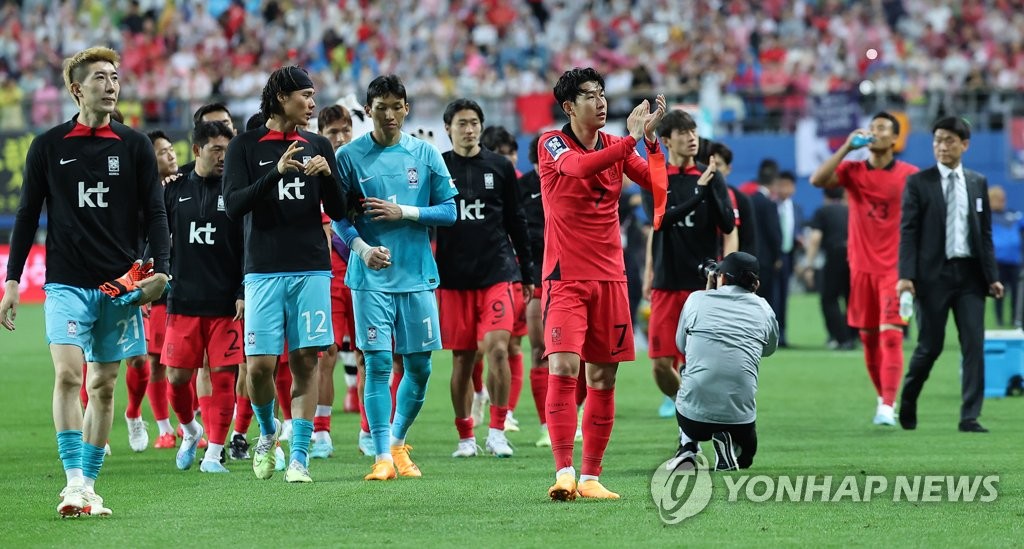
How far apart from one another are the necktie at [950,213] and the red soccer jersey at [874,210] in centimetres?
84

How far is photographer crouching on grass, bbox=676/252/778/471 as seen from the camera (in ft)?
29.4

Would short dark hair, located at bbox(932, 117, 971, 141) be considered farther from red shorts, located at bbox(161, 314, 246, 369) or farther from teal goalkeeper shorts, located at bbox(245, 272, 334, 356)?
red shorts, located at bbox(161, 314, 246, 369)

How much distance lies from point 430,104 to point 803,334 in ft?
26.5

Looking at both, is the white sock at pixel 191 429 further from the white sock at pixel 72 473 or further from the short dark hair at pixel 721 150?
the short dark hair at pixel 721 150

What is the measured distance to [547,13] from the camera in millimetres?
34188

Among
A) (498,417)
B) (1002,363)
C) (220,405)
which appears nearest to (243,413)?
(220,405)

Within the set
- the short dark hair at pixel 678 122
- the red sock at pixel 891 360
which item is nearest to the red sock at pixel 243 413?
the short dark hair at pixel 678 122

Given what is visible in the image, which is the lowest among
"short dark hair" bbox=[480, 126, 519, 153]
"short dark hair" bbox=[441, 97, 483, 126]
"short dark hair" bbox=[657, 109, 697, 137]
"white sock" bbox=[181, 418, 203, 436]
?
"white sock" bbox=[181, 418, 203, 436]

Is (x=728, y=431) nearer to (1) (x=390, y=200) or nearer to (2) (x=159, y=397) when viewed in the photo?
(1) (x=390, y=200)

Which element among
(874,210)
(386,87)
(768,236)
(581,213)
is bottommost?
(768,236)

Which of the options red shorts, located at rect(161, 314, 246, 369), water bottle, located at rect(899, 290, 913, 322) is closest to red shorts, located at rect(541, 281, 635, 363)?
red shorts, located at rect(161, 314, 246, 369)

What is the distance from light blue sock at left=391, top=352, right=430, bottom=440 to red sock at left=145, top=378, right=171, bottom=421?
2553mm

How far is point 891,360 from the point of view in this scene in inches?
498

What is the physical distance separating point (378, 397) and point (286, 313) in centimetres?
86
